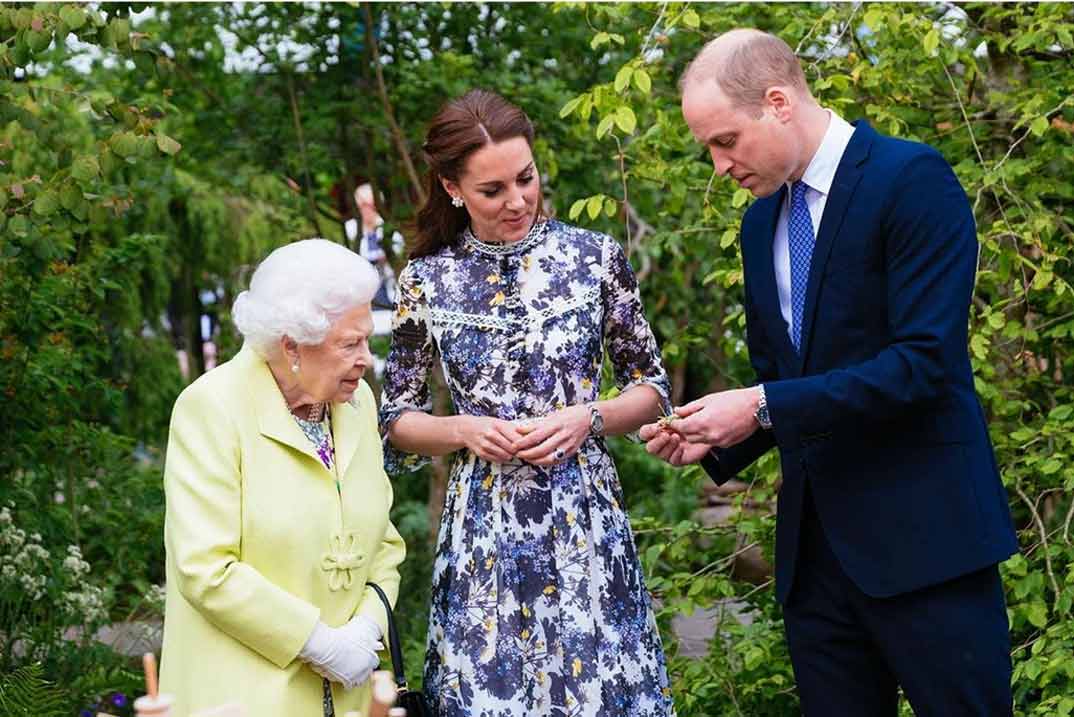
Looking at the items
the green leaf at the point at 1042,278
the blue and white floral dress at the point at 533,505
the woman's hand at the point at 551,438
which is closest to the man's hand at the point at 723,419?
the woman's hand at the point at 551,438

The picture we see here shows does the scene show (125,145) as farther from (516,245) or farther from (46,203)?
(516,245)

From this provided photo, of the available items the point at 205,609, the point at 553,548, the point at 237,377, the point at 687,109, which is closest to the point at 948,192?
the point at 687,109

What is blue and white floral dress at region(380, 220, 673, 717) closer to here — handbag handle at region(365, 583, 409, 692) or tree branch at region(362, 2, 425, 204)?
handbag handle at region(365, 583, 409, 692)

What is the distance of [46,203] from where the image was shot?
420 centimetres

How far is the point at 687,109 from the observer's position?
311 centimetres

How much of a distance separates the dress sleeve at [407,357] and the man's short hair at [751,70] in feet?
2.84

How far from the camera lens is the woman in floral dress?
11.1 feet

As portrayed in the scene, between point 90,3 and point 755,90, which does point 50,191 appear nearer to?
point 90,3

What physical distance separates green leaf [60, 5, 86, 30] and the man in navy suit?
64.8 inches

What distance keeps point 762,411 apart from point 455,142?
0.98 m

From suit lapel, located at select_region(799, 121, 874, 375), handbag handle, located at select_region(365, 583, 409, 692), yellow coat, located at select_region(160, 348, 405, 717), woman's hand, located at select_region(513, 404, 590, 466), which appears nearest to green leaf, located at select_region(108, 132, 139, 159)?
yellow coat, located at select_region(160, 348, 405, 717)

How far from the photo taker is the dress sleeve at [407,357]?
3564 millimetres

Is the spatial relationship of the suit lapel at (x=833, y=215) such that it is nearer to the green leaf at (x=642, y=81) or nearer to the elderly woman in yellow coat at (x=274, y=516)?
the elderly woman in yellow coat at (x=274, y=516)

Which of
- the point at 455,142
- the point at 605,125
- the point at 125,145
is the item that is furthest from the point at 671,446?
the point at 125,145
